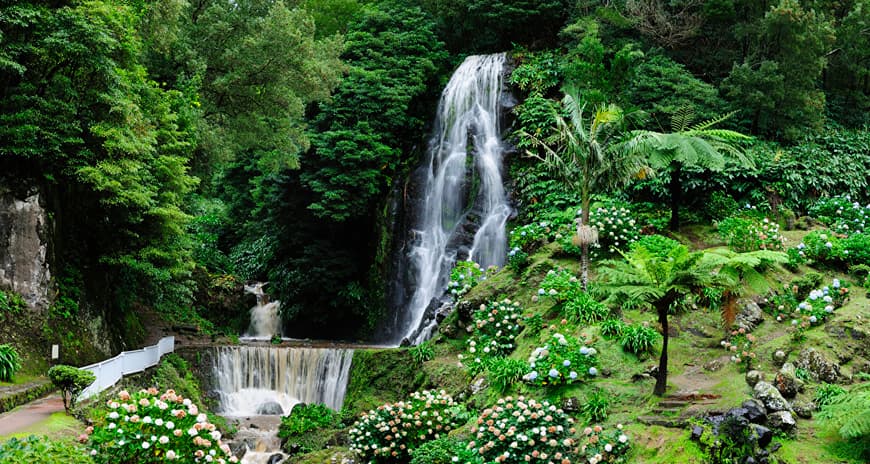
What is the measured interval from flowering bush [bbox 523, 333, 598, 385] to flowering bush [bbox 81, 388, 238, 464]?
4.89m

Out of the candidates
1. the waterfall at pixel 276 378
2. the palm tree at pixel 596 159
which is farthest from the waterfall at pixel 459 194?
the palm tree at pixel 596 159

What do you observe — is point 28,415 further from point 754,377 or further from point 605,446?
point 754,377

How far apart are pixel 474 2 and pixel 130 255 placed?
53.7 ft

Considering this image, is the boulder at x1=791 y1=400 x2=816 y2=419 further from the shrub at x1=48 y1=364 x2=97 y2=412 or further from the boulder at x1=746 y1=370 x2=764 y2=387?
the shrub at x1=48 y1=364 x2=97 y2=412

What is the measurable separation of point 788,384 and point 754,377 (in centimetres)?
47

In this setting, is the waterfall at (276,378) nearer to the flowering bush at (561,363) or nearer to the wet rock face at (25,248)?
the wet rock face at (25,248)

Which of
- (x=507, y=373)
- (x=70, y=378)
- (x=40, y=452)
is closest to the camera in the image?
(x=40, y=452)

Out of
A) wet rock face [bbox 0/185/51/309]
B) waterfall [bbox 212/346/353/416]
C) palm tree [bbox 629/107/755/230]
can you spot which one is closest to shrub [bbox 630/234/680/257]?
palm tree [bbox 629/107/755/230]

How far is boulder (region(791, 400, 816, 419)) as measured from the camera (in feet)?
27.8

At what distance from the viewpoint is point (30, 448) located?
21.1 ft

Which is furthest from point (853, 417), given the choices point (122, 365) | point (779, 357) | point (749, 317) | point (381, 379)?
point (122, 365)

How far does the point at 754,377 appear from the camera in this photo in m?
9.23

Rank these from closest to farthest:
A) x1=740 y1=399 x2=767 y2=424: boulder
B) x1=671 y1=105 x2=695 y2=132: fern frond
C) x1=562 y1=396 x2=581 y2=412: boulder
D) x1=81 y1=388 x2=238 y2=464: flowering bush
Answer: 1. x1=81 y1=388 x2=238 y2=464: flowering bush
2. x1=740 y1=399 x2=767 y2=424: boulder
3. x1=562 y1=396 x2=581 y2=412: boulder
4. x1=671 y1=105 x2=695 y2=132: fern frond

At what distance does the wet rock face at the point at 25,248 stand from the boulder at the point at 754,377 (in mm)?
12627
